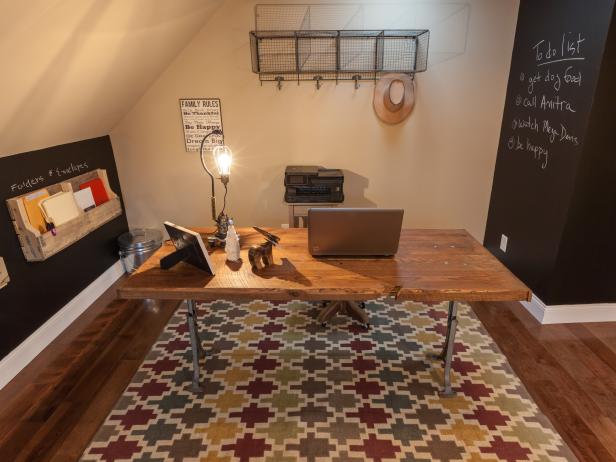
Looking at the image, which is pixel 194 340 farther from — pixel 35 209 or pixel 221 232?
pixel 35 209

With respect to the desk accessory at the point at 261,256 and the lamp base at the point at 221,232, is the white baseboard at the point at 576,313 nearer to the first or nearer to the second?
the desk accessory at the point at 261,256

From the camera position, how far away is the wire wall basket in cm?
300

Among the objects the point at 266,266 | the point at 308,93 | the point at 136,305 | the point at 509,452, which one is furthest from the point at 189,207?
the point at 509,452

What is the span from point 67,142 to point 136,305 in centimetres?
129

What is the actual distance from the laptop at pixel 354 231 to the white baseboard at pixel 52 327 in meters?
1.84

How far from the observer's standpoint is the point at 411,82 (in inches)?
122

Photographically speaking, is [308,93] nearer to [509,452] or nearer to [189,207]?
[189,207]

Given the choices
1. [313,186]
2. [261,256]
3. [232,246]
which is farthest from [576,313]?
[232,246]

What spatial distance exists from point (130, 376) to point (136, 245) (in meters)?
1.41

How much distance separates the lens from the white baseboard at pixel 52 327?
2129 mm

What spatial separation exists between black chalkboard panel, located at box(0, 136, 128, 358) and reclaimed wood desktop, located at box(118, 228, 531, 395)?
98cm

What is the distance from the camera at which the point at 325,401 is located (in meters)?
1.97

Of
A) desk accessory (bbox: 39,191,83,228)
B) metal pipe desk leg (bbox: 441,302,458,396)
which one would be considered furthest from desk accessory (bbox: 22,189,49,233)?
metal pipe desk leg (bbox: 441,302,458,396)

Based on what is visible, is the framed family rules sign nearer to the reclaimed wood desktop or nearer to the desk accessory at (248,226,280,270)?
the reclaimed wood desktop
